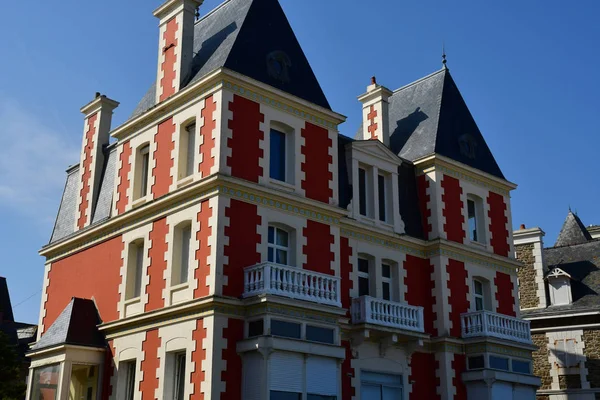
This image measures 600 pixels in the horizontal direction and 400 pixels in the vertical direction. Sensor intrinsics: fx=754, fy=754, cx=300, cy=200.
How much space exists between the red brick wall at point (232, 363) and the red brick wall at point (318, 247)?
3032 millimetres

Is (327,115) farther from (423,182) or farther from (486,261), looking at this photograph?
(486,261)

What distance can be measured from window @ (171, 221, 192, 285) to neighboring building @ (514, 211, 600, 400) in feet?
54.1

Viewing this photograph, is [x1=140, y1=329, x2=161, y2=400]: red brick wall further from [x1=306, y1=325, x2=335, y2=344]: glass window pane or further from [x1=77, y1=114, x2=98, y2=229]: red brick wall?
[x1=77, y1=114, x2=98, y2=229]: red brick wall

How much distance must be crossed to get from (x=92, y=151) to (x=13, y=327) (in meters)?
26.0

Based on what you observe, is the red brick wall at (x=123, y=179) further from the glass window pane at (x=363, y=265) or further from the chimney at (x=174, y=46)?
the glass window pane at (x=363, y=265)

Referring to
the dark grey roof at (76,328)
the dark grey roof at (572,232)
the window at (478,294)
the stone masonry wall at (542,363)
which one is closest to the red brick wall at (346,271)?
the window at (478,294)

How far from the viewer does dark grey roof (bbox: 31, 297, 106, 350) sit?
868 inches

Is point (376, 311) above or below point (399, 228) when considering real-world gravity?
below

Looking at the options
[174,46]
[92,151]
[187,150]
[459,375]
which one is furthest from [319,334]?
[92,151]

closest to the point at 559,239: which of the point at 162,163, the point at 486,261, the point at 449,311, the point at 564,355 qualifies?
the point at 564,355

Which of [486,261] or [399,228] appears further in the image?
[486,261]

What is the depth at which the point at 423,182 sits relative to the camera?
26.9m

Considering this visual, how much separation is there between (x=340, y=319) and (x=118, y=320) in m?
6.47

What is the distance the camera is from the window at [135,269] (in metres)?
22.6
